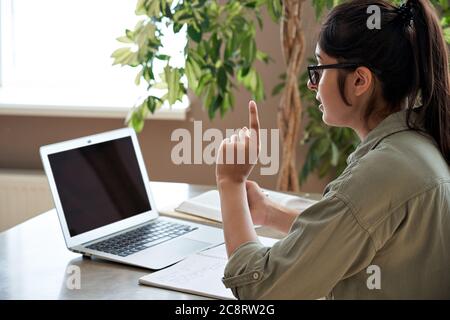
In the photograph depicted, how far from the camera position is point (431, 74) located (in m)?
1.26

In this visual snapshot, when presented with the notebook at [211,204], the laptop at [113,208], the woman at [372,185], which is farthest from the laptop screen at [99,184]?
the woman at [372,185]

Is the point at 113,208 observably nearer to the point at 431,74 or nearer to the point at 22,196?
the point at 431,74

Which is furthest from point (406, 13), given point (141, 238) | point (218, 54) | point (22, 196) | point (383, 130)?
point (22, 196)

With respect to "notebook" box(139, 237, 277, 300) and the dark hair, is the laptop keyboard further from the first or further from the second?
the dark hair

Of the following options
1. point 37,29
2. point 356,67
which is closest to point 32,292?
point 356,67

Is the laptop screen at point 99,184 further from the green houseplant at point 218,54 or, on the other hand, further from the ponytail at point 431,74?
the ponytail at point 431,74

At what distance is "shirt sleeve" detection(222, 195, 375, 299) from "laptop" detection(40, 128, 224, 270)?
1.35ft

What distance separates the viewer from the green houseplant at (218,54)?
94.3 inches

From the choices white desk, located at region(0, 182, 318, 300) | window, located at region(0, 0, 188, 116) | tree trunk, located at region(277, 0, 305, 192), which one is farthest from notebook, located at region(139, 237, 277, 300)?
window, located at region(0, 0, 188, 116)

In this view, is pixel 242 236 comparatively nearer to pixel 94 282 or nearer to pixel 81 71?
pixel 94 282

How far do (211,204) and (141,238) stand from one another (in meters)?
0.31

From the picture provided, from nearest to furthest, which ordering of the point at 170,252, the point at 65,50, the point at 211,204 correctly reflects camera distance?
the point at 170,252, the point at 211,204, the point at 65,50

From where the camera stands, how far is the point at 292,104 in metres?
2.62

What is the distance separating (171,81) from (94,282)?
104 cm
